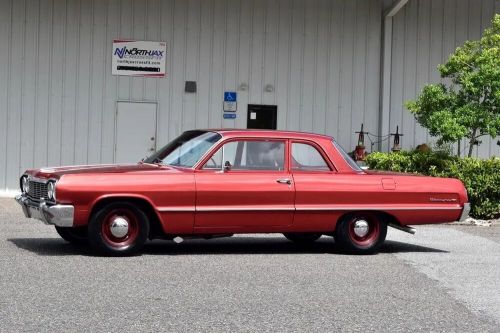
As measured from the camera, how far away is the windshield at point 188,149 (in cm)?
1029

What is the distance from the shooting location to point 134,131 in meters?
18.8

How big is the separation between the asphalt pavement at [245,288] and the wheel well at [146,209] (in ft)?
0.98

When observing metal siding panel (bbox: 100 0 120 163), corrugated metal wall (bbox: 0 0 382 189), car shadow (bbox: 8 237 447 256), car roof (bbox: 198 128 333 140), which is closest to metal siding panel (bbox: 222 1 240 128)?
corrugated metal wall (bbox: 0 0 382 189)

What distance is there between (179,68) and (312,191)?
30.1 feet

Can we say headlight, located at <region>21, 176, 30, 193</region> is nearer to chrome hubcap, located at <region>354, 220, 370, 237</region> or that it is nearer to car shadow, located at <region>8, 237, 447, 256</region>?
car shadow, located at <region>8, 237, 447, 256</region>

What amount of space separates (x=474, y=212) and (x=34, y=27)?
31.4 ft

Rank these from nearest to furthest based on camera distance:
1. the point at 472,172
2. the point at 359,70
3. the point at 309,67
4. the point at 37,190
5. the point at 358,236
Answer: the point at 37,190 → the point at 358,236 → the point at 472,172 → the point at 309,67 → the point at 359,70

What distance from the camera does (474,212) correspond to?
1566 centimetres

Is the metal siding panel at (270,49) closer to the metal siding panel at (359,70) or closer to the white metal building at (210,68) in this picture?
the white metal building at (210,68)

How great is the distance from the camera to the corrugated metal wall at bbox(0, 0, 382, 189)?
1831cm

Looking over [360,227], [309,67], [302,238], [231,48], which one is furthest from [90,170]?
[309,67]

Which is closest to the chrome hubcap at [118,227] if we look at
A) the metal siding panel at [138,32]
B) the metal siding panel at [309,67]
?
the metal siding panel at [138,32]

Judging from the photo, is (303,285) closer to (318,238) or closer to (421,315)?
(421,315)

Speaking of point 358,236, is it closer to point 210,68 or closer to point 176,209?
point 176,209
